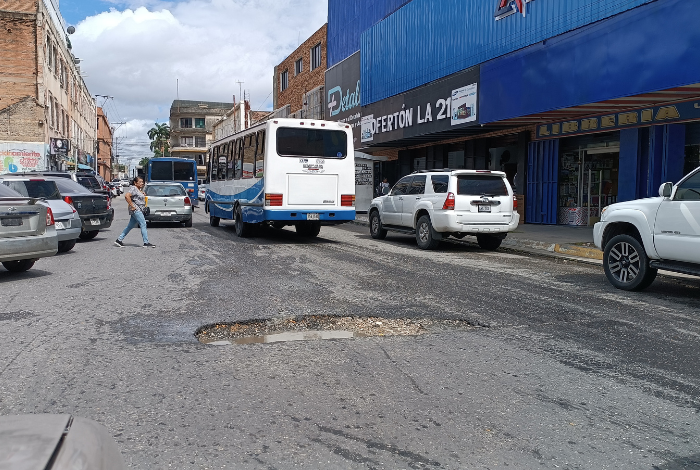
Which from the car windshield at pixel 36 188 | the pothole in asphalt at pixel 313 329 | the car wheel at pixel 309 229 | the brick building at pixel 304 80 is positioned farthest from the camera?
the brick building at pixel 304 80

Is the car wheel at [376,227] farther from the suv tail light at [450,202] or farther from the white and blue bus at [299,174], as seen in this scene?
the suv tail light at [450,202]

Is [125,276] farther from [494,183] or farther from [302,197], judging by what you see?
[494,183]

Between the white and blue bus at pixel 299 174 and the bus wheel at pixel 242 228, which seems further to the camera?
the bus wheel at pixel 242 228

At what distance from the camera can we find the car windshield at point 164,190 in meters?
19.2

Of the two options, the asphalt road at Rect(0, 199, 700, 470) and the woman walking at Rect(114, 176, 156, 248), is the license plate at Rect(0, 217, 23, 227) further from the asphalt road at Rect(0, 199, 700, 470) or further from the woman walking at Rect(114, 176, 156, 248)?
the woman walking at Rect(114, 176, 156, 248)

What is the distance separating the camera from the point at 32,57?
119 ft

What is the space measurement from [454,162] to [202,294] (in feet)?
60.6

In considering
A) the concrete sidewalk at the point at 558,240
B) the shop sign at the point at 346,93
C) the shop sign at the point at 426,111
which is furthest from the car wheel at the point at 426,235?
the shop sign at the point at 346,93

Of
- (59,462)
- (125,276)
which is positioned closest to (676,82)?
(125,276)

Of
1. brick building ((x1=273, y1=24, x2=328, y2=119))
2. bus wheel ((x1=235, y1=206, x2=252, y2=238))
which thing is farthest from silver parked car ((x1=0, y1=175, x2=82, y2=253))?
brick building ((x1=273, y1=24, x2=328, y2=119))

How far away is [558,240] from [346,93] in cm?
2022

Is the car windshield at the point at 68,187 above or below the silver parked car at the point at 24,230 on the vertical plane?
above

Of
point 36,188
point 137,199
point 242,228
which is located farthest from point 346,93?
point 36,188

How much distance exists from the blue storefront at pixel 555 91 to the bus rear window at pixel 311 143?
5.71 metres
